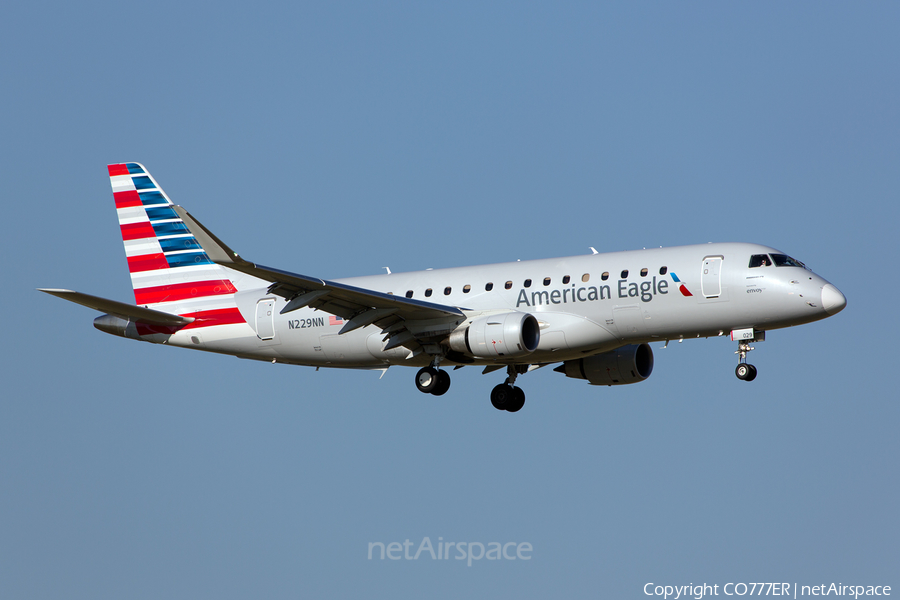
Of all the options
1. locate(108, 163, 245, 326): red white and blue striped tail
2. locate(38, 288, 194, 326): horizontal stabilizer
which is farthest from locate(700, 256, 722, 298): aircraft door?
locate(38, 288, 194, 326): horizontal stabilizer

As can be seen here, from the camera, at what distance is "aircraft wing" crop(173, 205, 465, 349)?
31.2 meters

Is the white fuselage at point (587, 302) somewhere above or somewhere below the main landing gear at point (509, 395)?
above

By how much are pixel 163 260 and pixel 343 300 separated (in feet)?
36.4

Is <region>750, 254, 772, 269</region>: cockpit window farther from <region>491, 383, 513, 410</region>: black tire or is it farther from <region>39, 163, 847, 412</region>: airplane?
<region>491, 383, 513, 410</region>: black tire

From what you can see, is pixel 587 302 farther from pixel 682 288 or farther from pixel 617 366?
pixel 617 366

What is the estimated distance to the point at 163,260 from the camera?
4450 centimetres

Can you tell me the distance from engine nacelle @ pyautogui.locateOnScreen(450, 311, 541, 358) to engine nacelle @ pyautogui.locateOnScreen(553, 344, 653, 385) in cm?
551

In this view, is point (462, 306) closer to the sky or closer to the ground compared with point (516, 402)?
closer to the sky

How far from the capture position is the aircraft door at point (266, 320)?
41.8 m

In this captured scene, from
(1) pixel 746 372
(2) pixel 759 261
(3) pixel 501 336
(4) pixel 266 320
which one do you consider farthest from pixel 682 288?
(4) pixel 266 320

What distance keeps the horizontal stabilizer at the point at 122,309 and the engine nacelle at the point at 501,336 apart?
11.7 metres

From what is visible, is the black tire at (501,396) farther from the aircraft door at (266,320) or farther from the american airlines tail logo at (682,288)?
the american airlines tail logo at (682,288)

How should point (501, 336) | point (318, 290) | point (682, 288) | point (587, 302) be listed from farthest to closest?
point (587, 302), point (501, 336), point (682, 288), point (318, 290)

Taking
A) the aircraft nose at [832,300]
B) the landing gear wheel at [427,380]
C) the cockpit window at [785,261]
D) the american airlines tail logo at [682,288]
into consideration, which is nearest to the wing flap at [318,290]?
the landing gear wheel at [427,380]
